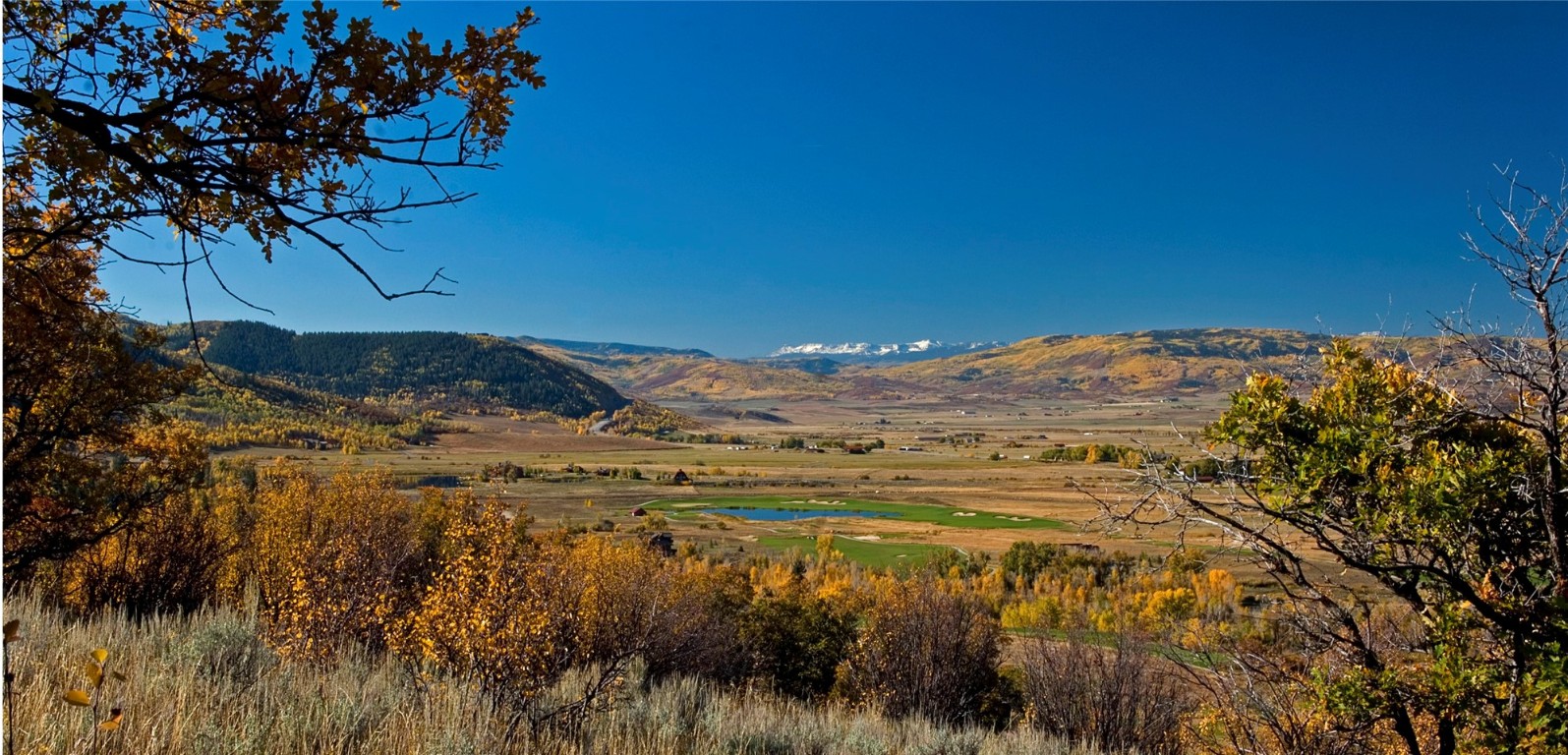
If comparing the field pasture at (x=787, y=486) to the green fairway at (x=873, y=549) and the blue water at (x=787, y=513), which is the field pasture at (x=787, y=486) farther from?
the blue water at (x=787, y=513)

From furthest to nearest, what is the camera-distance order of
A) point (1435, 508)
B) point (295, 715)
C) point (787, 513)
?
point (787, 513) → point (1435, 508) → point (295, 715)

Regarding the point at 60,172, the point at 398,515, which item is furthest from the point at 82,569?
the point at 398,515

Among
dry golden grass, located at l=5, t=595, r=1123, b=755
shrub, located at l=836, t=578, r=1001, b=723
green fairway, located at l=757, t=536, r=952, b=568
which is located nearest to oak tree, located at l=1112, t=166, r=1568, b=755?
dry golden grass, located at l=5, t=595, r=1123, b=755

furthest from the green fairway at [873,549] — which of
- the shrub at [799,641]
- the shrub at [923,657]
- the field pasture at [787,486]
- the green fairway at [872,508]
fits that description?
the shrub at [923,657]

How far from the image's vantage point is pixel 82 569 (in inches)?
582

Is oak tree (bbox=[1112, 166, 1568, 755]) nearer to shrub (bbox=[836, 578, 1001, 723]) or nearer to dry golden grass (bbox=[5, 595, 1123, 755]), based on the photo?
dry golden grass (bbox=[5, 595, 1123, 755])

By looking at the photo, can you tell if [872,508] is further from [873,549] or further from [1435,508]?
[1435,508]

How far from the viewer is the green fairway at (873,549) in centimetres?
6016

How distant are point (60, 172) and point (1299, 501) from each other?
960 centimetres

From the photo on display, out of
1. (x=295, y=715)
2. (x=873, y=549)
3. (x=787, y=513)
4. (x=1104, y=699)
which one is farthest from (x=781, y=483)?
(x=295, y=715)

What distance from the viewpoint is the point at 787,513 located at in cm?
9200

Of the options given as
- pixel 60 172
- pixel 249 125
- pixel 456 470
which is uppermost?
pixel 249 125

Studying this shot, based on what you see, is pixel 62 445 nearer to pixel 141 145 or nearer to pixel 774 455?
pixel 141 145

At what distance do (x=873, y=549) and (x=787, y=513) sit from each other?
2694 cm
